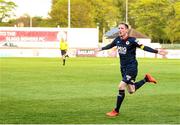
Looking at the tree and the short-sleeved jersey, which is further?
the tree

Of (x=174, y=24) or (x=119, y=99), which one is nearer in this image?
(x=119, y=99)

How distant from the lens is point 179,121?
11320mm

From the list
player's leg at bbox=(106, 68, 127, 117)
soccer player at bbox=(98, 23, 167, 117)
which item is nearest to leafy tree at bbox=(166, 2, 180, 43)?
soccer player at bbox=(98, 23, 167, 117)

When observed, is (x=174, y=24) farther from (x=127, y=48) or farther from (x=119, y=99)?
(x=119, y=99)

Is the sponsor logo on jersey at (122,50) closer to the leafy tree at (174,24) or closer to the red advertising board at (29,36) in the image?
the red advertising board at (29,36)

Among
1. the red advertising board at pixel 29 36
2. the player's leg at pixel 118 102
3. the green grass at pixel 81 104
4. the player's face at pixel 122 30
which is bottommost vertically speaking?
the green grass at pixel 81 104

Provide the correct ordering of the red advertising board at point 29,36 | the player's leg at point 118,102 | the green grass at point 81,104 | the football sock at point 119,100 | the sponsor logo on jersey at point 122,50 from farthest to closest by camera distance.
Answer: the red advertising board at point 29,36, the sponsor logo on jersey at point 122,50, the football sock at point 119,100, the player's leg at point 118,102, the green grass at point 81,104

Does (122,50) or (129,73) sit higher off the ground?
(122,50)

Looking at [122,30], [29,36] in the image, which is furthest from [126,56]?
[29,36]

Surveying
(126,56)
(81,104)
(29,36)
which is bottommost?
(81,104)

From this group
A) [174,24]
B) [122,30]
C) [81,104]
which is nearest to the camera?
[122,30]

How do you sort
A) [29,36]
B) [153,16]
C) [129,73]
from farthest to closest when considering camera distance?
[153,16], [29,36], [129,73]

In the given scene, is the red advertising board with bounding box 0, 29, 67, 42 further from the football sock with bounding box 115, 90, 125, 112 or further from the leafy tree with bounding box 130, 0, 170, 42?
the football sock with bounding box 115, 90, 125, 112

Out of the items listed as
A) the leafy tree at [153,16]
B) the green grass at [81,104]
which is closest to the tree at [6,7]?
the leafy tree at [153,16]
